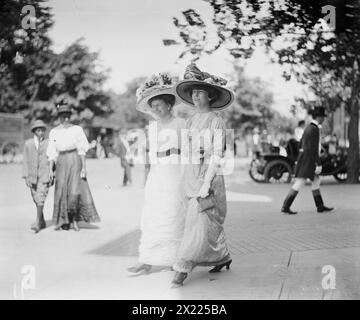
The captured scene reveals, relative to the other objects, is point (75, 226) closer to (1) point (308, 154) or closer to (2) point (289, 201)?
(2) point (289, 201)

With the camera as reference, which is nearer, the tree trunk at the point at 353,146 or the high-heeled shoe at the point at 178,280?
the high-heeled shoe at the point at 178,280

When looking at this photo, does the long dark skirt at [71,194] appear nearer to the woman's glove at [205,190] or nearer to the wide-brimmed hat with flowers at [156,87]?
the wide-brimmed hat with flowers at [156,87]

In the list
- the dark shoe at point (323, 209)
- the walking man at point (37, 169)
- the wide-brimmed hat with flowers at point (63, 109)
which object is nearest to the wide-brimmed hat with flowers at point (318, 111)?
the dark shoe at point (323, 209)

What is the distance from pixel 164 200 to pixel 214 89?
102 centimetres

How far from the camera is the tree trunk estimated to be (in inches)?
228

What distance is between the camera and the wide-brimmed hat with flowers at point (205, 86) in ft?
14.4

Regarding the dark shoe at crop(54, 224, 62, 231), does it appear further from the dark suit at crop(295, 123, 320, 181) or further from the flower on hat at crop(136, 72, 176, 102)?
the dark suit at crop(295, 123, 320, 181)

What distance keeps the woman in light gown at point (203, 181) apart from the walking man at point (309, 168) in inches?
72.5

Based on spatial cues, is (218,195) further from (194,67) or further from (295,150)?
(295,150)

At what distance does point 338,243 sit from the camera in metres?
5.11

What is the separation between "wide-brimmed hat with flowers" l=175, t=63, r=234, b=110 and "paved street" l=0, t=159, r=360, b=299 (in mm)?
1165

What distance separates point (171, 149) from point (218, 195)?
548 mm

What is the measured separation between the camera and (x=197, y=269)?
15.1 ft

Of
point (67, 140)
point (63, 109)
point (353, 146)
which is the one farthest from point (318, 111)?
point (67, 140)
